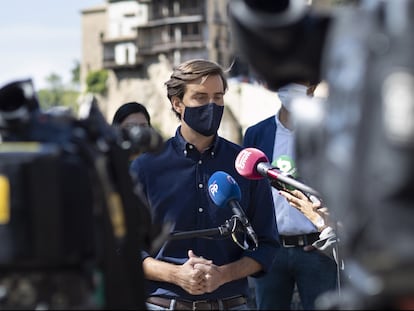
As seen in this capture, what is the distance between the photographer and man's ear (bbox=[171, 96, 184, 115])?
15.7 feet

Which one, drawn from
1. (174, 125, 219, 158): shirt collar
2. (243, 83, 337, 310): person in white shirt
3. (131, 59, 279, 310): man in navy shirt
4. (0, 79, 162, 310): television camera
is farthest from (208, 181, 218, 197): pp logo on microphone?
(0, 79, 162, 310): television camera

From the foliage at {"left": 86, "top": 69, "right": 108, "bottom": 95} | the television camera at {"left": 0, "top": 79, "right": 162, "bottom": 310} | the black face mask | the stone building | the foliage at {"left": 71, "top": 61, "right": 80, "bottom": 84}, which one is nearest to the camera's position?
the television camera at {"left": 0, "top": 79, "right": 162, "bottom": 310}

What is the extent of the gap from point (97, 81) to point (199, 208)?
6636cm

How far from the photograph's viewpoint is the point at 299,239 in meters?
6.03

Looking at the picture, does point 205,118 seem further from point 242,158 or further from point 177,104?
point 242,158

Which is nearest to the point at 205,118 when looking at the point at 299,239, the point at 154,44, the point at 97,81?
the point at 299,239

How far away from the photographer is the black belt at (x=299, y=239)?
19.7 feet

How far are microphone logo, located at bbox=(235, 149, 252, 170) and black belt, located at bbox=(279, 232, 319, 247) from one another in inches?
69.3

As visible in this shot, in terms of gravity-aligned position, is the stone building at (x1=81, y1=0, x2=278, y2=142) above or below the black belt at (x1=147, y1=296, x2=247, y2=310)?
below

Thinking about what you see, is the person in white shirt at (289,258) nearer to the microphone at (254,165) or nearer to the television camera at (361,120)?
the microphone at (254,165)

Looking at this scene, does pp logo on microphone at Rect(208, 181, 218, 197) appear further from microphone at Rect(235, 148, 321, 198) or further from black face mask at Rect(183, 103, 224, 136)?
black face mask at Rect(183, 103, 224, 136)

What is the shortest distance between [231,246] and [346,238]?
2.65 m

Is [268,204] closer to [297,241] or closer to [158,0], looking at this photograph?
[297,241]

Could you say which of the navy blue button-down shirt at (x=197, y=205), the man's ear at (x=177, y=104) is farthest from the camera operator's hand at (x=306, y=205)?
the man's ear at (x=177, y=104)
